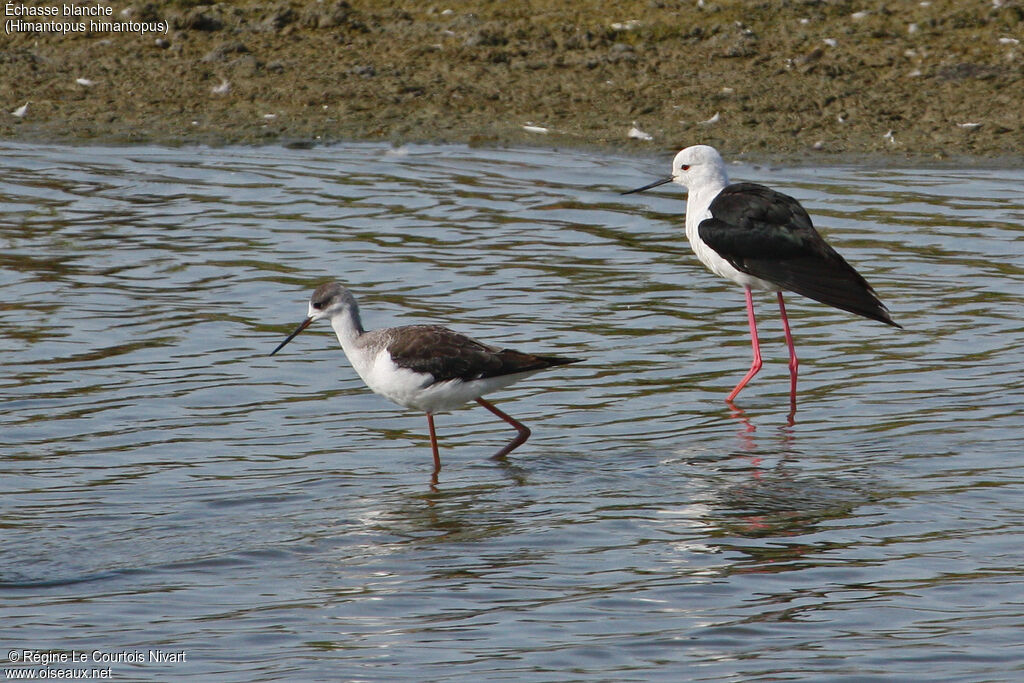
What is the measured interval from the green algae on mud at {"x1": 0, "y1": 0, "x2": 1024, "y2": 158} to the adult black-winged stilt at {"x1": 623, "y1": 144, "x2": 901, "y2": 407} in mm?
3766

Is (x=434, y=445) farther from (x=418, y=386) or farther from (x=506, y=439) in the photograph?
(x=506, y=439)

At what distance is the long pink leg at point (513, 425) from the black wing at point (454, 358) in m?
0.32

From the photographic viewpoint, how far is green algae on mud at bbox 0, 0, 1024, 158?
13000 mm

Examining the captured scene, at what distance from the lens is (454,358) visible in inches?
291

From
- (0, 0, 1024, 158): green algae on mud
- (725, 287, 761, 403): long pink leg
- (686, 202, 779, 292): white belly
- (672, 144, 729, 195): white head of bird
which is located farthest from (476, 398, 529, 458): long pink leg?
(0, 0, 1024, 158): green algae on mud

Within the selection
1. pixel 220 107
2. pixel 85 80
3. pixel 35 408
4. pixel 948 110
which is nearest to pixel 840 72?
pixel 948 110

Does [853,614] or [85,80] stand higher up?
[85,80]

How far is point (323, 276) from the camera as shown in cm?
1010

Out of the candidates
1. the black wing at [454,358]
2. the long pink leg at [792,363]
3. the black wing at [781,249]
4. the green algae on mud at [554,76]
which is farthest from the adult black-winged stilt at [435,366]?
the green algae on mud at [554,76]

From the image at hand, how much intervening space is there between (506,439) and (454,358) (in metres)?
0.64

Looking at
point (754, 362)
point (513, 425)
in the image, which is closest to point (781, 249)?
point (754, 362)

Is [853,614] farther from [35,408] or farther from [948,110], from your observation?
[948,110]

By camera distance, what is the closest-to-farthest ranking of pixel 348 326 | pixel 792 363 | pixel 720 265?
pixel 348 326, pixel 792 363, pixel 720 265

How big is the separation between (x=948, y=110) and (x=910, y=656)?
862 centimetres
